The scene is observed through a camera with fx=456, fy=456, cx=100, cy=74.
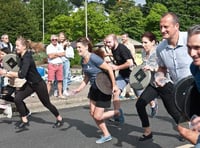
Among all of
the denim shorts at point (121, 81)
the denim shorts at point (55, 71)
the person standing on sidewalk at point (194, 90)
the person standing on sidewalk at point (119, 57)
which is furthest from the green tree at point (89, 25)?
the person standing on sidewalk at point (194, 90)

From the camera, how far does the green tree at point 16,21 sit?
58.3 metres

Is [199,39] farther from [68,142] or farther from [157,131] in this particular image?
[157,131]

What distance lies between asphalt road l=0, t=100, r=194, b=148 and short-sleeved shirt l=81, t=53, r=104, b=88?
101cm

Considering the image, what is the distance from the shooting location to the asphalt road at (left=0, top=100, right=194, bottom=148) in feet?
23.2

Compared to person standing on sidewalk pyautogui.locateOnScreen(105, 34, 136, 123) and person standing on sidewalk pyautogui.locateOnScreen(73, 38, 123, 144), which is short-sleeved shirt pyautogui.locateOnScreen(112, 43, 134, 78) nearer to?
person standing on sidewalk pyautogui.locateOnScreen(105, 34, 136, 123)

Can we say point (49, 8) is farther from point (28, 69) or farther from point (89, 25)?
point (28, 69)

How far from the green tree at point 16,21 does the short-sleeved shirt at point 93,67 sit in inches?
2007

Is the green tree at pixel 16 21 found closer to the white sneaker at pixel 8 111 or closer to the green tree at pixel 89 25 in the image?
the green tree at pixel 89 25

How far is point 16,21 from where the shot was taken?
5875cm

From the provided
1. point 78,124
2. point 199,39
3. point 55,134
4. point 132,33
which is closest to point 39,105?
point 78,124

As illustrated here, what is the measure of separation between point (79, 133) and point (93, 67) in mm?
1467

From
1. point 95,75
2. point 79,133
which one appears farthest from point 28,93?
point 95,75

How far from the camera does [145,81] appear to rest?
24.6 ft

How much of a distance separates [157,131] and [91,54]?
1.99 m
